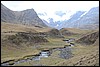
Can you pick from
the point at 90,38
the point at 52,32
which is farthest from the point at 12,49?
the point at 52,32

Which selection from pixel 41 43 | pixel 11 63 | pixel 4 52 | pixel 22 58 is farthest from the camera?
pixel 41 43

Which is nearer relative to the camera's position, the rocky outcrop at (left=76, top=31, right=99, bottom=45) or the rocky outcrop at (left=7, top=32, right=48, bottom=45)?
the rocky outcrop at (left=7, top=32, right=48, bottom=45)

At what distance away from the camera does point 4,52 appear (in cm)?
8506

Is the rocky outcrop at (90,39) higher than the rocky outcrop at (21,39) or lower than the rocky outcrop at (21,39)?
lower

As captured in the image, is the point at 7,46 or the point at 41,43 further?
the point at 41,43

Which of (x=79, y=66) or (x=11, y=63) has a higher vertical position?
(x=79, y=66)

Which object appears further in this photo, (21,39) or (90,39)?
(90,39)

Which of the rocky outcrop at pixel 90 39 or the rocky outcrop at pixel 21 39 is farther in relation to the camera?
the rocky outcrop at pixel 90 39

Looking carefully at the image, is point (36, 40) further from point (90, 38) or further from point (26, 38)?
point (90, 38)

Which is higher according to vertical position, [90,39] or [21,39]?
[21,39]

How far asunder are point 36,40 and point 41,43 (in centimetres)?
259

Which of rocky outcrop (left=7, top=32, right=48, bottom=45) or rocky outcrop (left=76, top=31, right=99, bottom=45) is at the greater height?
rocky outcrop (left=7, top=32, right=48, bottom=45)

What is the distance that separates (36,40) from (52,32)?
48964 millimetres

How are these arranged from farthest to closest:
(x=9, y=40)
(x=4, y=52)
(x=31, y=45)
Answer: (x=31, y=45)
(x=9, y=40)
(x=4, y=52)
